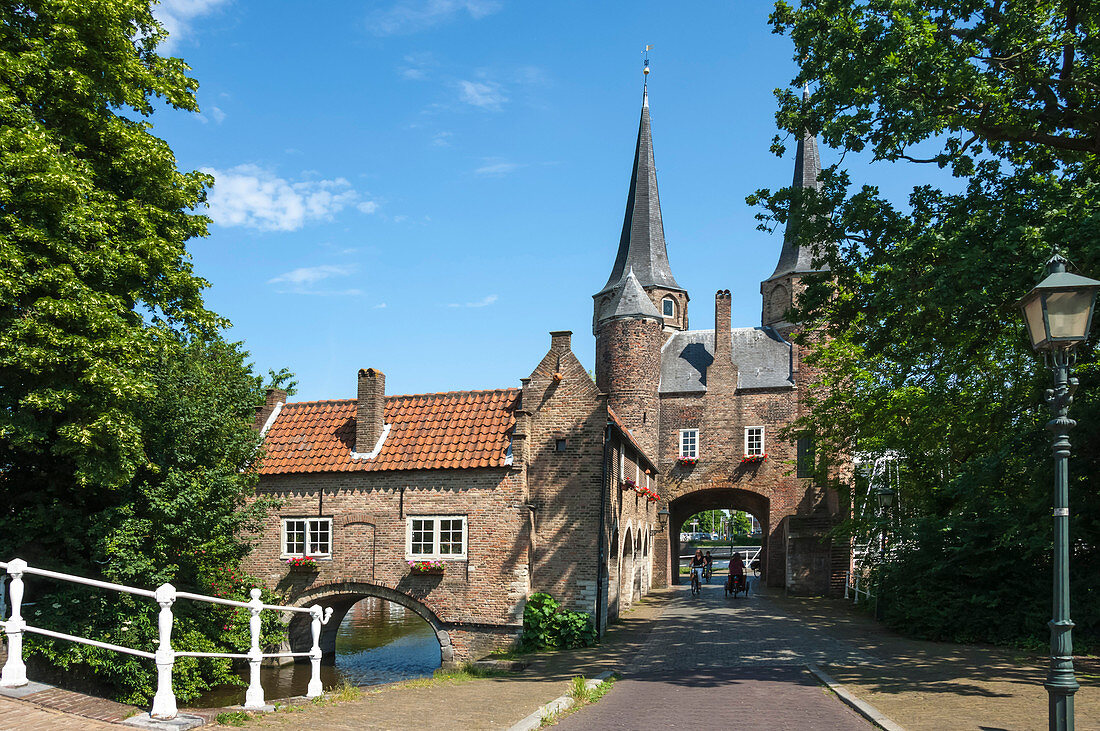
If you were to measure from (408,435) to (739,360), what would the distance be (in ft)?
72.6

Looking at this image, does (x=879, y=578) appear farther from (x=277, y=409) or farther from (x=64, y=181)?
(x=64, y=181)

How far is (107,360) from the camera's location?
40.9ft

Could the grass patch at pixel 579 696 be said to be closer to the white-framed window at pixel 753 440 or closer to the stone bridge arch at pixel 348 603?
the stone bridge arch at pixel 348 603

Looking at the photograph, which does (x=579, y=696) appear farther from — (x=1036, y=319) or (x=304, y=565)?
(x=304, y=565)

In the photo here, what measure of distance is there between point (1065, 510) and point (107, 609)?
15.3 metres

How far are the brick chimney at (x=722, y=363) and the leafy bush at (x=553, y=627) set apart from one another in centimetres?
2090

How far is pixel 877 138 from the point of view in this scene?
513 inches

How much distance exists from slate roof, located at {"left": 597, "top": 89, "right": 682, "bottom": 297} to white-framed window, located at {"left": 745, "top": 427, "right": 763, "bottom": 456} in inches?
445

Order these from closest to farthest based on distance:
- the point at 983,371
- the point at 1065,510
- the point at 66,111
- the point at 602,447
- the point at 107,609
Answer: the point at 1065,510 < the point at 66,111 < the point at 107,609 < the point at 602,447 < the point at 983,371

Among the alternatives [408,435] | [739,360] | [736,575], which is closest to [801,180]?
[739,360]

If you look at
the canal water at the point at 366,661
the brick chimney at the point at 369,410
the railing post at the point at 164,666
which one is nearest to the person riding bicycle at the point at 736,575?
the canal water at the point at 366,661

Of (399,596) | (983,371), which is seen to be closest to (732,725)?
(399,596)

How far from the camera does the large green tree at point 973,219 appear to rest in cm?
1184

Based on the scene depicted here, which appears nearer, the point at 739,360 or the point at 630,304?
the point at 630,304
